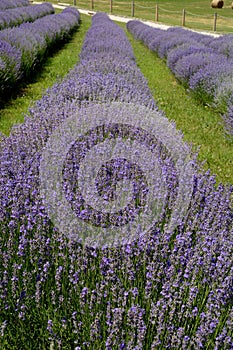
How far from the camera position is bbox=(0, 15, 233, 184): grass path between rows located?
534 cm

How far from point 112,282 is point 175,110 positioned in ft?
18.0

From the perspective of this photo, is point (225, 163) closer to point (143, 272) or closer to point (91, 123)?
point (91, 123)

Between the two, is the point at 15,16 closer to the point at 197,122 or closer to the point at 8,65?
the point at 8,65

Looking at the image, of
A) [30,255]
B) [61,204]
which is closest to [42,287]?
[30,255]

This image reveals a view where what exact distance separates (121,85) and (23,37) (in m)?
3.94

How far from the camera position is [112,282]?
2246mm

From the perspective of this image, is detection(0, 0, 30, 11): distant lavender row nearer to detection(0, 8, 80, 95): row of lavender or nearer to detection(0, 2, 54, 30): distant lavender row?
detection(0, 2, 54, 30): distant lavender row

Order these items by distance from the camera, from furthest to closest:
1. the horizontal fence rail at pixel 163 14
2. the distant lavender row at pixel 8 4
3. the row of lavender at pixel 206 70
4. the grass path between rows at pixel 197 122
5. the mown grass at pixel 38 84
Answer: the horizontal fence rail at pixel 163 14 < the distant lavender row at pixel 8 4 < the row of lavender at pixel 206 70 < the mown grass at pixel 38 84 < the grass path between rows at pixel 197 122

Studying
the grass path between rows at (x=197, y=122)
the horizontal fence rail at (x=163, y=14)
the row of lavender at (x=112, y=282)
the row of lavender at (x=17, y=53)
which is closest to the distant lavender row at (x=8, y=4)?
the row of lavender at (x=17, y=53)

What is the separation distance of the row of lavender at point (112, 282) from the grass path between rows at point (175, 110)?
1.85m

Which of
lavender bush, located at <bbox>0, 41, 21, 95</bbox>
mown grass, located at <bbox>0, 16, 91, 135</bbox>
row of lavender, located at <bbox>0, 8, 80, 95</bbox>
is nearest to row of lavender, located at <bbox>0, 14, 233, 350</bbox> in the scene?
mown grass, located at <bbox>0, 16, 91, 135</bbox>

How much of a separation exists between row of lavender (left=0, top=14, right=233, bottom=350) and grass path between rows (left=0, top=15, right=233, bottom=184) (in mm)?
1847

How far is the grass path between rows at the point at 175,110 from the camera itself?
5344 mm

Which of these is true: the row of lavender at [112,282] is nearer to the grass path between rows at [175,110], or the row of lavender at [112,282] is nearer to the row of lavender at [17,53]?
the grass path between rows at [175,110]
